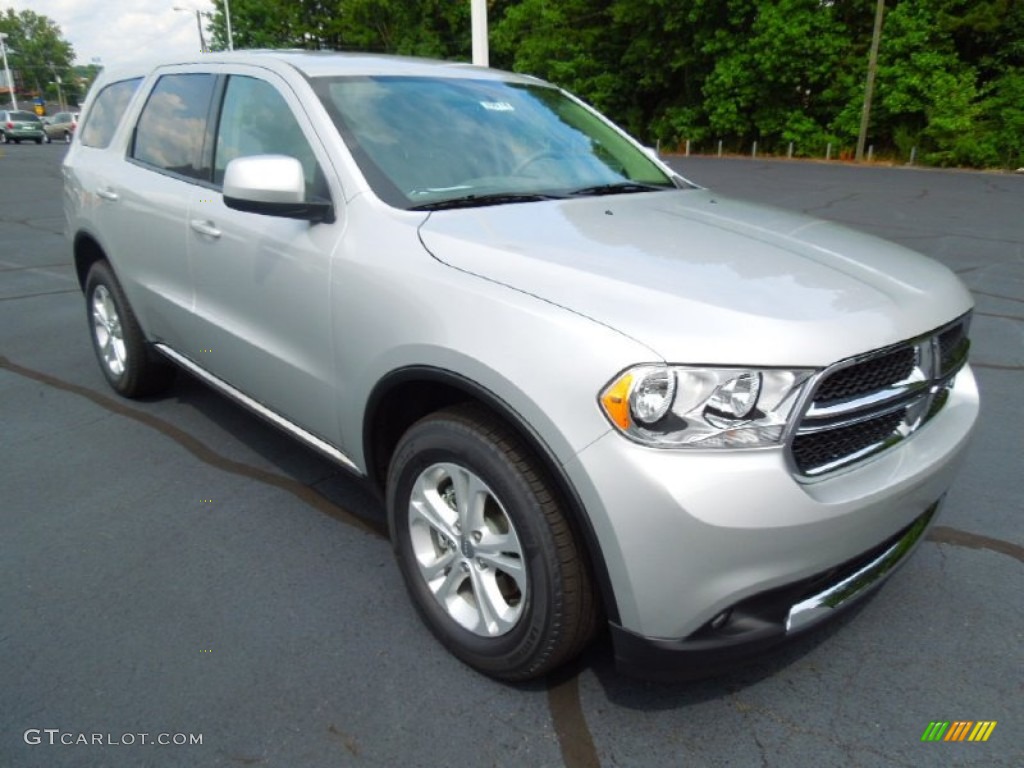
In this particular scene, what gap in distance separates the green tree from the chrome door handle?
132760 millimetres

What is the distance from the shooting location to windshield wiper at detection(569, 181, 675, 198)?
2.98 meters

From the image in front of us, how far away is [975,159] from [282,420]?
25.5 m

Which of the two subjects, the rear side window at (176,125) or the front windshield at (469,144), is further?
the rear side window at (176,125)

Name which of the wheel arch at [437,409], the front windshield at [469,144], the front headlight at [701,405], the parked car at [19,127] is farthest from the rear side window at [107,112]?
the parked car at [19,127]

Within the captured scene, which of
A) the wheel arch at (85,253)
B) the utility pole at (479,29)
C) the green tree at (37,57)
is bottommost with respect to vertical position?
the wheel arch at (85,253)

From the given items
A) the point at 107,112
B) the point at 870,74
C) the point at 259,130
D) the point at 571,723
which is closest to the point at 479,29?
the point at 107,112

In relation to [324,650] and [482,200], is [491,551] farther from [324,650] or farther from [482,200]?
[482,200]

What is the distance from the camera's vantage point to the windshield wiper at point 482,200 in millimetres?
2564

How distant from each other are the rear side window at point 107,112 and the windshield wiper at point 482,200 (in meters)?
2.65

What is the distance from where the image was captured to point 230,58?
3432 millimetres

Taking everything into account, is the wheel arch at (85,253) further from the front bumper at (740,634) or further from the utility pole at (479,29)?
the utility pole at (479,29)

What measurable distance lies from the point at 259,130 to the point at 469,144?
0.85 metres

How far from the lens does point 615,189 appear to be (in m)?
3.11

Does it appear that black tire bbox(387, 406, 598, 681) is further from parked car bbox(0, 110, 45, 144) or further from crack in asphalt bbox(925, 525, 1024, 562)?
parked car bbox(0, 110, 45, 144)
